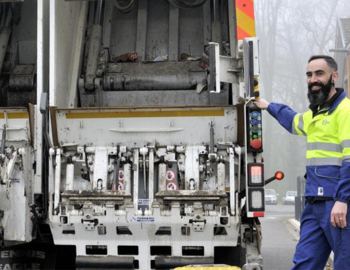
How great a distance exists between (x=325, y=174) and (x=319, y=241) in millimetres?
405

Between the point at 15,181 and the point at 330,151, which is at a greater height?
the point at 330,151

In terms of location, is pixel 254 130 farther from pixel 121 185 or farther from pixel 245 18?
pixel 121 185

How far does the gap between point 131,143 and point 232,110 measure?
917 millimetres

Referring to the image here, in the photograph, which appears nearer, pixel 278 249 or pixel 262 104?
pixel 262 104

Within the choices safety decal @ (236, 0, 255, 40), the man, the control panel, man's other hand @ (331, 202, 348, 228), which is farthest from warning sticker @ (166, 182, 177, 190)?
man's other hand @ (331, 202, 348, 228)

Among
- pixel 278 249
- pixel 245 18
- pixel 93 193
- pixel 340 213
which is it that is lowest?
pixel 278 249

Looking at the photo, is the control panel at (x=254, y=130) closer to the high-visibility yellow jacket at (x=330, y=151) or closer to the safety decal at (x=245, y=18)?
the safety decal at (x=245, y=18)

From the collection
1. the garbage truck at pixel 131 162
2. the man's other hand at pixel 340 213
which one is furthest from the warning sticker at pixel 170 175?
the man's other hand at pixel 340 213

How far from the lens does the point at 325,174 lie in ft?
14.5

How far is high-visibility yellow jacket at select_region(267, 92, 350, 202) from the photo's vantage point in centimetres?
430

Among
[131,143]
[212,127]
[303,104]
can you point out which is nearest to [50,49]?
[131,143]

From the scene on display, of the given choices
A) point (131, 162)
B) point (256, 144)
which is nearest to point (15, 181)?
point (131, 162)

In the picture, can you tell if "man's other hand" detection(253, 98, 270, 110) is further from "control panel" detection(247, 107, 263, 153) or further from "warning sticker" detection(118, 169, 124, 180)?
"warning sticker" detection(118, 169, 124, 180)

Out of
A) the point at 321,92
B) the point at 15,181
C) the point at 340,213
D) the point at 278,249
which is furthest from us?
the point at 278,249
